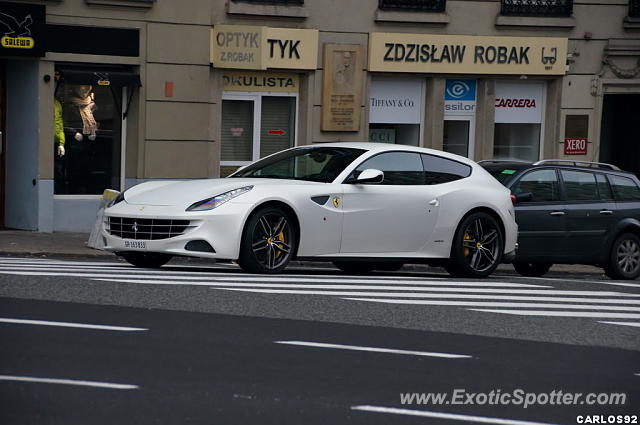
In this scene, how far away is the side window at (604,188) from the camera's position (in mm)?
18078

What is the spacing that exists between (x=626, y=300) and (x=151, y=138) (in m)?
11.6

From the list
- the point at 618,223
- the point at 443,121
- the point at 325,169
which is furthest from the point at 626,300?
the point at 443,121

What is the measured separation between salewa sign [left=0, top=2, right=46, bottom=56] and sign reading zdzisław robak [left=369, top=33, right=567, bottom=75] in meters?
6.28

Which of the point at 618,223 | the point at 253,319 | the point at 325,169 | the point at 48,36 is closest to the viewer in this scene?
the point at 253,319

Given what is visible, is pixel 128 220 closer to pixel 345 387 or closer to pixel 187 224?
pixel 187 224

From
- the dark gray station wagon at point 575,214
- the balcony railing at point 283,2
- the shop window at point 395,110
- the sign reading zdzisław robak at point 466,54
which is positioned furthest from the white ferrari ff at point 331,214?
the shop window at point 395,110

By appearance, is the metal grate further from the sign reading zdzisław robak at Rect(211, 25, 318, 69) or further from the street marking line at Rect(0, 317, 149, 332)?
the sign reading zdzisław robak at Rect(211, 25, 318, 69)

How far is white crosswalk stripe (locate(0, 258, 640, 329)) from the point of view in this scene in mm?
11281

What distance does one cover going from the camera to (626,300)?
41.4ft

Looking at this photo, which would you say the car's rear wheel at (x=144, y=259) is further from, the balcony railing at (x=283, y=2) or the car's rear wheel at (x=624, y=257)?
the balcony railing at (x=283, y=2)

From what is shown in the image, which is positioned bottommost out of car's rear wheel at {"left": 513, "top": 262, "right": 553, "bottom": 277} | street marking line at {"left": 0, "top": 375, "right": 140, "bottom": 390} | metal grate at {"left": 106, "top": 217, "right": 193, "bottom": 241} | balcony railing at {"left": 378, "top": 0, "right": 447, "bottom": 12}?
car's rear wheel at {"left": 513, "top": 262, "right": 553, "bottom": 277}

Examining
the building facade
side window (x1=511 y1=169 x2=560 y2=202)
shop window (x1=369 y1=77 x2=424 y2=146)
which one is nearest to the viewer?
side window (x1=511 y1=169 x2=560 y2=202)

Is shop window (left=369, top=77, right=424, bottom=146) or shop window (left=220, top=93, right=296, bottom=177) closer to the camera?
shop window (left=220, top=93, right=296, bottom=177)

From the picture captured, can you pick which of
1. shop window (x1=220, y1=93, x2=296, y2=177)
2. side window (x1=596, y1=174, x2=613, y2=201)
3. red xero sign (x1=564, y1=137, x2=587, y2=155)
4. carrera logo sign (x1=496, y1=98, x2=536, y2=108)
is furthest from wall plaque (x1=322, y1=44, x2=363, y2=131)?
side window (x1=596, y1=174, x2=613, y2=201)
